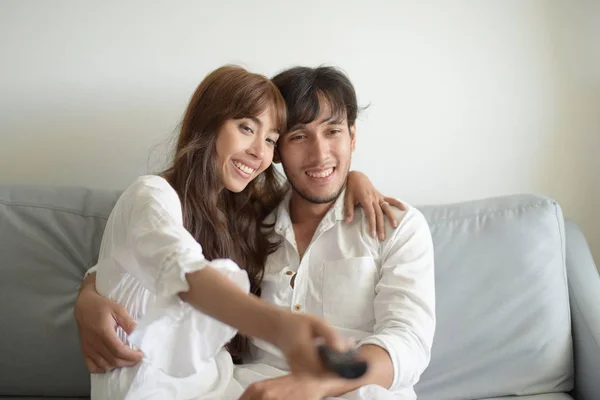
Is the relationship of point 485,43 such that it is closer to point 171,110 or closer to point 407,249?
point 407,249

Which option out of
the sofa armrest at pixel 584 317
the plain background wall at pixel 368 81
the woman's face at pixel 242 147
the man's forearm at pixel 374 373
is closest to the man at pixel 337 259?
the man's forearm at pixel 374 373

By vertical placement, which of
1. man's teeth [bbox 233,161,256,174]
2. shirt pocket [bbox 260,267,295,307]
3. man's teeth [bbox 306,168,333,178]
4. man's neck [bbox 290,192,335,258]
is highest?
man's teeth [bbox 233,161,256,174]

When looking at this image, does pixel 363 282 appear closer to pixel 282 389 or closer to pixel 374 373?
pixel 374 373

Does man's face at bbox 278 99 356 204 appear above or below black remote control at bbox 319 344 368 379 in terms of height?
above

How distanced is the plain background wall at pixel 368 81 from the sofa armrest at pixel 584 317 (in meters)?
0.33

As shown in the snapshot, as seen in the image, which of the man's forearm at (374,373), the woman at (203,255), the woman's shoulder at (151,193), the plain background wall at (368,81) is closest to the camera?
the woman at (203,255)

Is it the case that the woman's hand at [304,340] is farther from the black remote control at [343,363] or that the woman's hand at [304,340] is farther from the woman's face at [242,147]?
the woman's face at [242,147]

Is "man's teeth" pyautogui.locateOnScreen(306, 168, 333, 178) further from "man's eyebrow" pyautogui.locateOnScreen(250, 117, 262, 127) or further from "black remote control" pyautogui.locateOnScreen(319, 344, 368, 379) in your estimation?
"black remote control" pyautogui.locateOnScreen(319, 344, 368, 379)

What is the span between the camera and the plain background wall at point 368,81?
183cm

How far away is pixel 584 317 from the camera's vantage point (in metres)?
1.56

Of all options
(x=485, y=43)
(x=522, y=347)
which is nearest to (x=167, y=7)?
(x=485, y=43)

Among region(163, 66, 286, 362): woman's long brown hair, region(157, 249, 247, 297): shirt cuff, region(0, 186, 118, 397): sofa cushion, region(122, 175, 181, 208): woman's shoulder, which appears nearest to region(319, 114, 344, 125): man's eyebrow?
region(163, 66, 286, 362): woman's long brown hair

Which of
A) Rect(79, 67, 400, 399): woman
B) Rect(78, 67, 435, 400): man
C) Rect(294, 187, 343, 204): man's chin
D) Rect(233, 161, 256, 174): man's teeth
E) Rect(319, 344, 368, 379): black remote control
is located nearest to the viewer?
Rect(319, 344, 368, 379): black remote control

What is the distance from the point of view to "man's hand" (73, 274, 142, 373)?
1.16 meters
